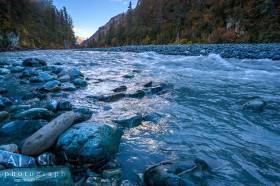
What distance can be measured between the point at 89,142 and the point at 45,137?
1.79 feet

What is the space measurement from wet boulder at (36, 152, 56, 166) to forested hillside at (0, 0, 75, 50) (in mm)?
39736

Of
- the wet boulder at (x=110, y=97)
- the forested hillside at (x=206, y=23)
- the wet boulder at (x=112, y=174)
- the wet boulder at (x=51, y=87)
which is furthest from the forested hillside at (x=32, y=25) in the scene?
the wet boulder at (x=112, y=174)

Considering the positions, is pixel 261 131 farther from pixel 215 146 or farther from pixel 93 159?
pixel 93 159

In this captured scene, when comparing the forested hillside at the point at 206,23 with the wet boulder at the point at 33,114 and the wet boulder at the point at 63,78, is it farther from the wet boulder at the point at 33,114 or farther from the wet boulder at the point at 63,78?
the wet boulder at the point at 33,114

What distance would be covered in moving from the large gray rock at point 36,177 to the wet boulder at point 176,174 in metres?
0.73

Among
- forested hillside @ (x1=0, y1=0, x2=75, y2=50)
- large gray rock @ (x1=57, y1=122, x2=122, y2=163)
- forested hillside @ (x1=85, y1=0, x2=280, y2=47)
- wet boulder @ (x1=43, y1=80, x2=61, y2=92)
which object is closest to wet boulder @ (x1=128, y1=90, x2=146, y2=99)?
wet boulder @ (x1=43, y1=80, x2=61, y2=92)

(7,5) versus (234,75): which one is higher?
(7,5)

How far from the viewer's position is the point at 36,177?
2.03 meters

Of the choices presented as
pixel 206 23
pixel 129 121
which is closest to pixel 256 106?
pixel 129 121

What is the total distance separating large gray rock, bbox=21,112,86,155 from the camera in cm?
268

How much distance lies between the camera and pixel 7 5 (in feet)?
155

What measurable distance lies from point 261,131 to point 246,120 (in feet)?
1.43

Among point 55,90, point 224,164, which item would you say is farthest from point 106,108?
point 224,164

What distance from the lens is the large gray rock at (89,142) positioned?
2.60 metres
